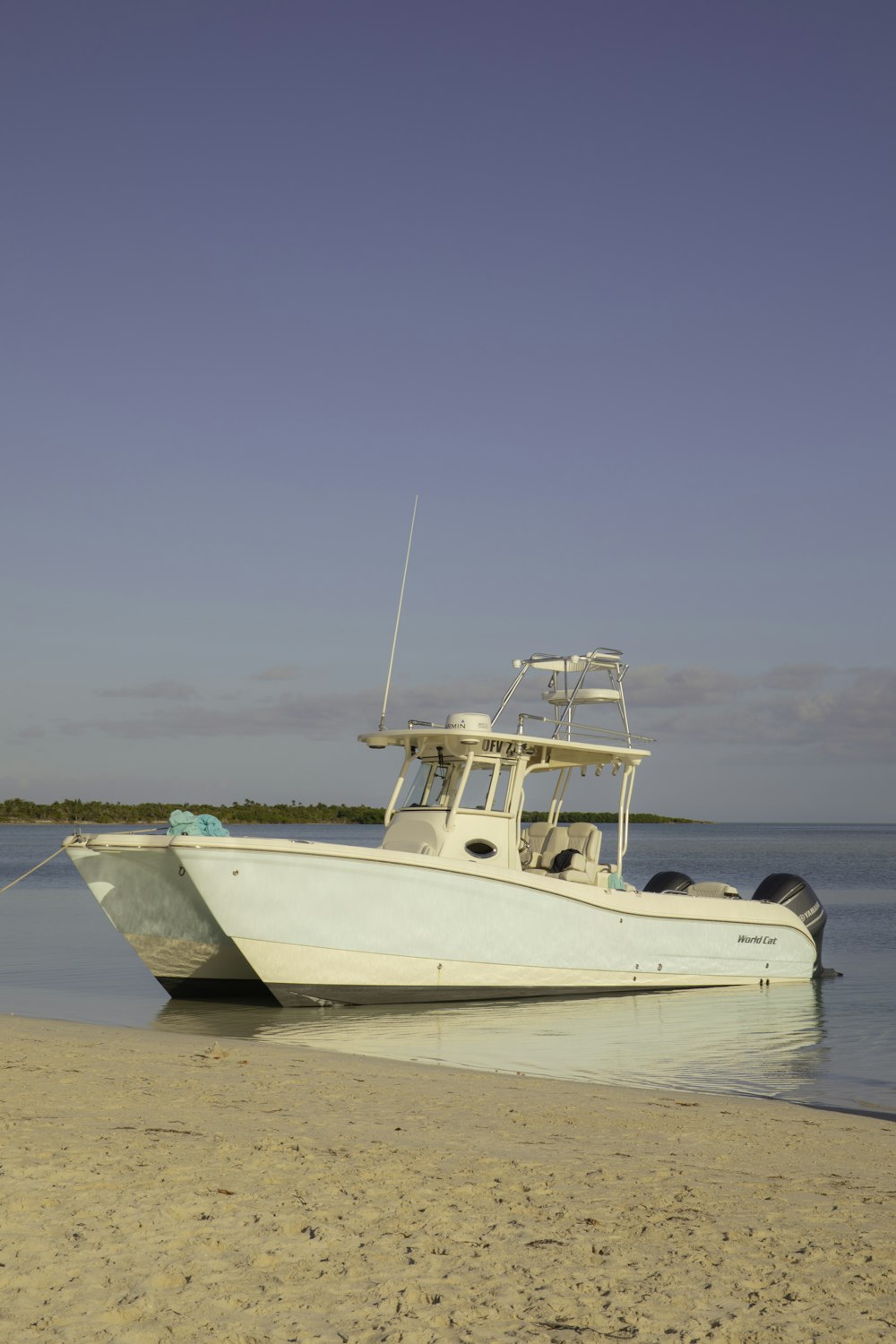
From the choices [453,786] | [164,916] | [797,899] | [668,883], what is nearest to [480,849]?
[453,786]

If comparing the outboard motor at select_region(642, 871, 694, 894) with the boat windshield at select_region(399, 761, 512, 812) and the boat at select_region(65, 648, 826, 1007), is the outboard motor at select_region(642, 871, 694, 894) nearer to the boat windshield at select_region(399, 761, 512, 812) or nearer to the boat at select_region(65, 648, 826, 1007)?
the boat at select_region(65, 648, 826, 1007)

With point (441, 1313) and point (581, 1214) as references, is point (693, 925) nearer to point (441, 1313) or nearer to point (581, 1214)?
point (581, 1214)

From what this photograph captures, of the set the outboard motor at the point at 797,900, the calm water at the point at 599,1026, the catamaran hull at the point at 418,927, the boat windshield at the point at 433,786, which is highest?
the boat windshield at the point at 433,786

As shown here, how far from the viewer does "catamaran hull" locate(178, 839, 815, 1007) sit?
511 inches

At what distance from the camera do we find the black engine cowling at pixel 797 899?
17953mm

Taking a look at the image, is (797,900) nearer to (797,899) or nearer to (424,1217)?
(797,899)

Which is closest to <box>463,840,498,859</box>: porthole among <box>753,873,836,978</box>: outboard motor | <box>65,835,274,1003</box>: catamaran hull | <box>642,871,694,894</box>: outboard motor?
<box>65,835,274,1003</box>: catamaran hull

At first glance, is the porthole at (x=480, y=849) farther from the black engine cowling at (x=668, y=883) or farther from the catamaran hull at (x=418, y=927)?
the black engine cowling at (x=668, y=883)

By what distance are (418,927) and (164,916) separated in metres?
2.88

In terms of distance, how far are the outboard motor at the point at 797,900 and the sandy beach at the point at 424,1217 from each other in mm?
9347

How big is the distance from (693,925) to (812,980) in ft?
9.70

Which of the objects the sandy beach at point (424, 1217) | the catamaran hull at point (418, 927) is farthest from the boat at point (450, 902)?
the sandy beach at point (424, 1217)

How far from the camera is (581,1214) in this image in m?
5.41

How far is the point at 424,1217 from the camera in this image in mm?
5270
